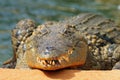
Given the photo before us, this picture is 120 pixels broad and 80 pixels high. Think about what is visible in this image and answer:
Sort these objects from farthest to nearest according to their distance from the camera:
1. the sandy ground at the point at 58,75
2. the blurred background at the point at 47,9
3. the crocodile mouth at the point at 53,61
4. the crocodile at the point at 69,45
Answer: the blurred background at the point at 47,9
the crocodile at the point at 69,45
the crocodile mouth at the point at 53,61
the sandy ground at the point at 58,75

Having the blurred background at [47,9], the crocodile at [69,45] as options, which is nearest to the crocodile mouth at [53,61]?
the crocodile at [69,45]

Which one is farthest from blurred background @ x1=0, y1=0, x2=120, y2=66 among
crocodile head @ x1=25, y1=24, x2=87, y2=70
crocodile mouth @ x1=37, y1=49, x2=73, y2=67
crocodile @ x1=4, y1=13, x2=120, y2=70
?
crocodile mouth @ x1=37, y1=49, x2=73, y2=67

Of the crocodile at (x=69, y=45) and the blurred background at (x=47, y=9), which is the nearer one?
the crocodile at (x=69, y=45)

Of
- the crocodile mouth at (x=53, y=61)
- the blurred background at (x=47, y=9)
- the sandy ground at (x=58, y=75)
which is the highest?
the crocodile mouth at (x=53, y=61)

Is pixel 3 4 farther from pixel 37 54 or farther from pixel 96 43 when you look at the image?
pixel 37 54

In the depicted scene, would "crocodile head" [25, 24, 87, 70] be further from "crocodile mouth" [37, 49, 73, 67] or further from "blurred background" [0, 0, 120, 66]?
"blurred background" [0, 0, 120, 66]

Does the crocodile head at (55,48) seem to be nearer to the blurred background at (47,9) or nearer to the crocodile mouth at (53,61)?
the crocodile mouth at (53,61)

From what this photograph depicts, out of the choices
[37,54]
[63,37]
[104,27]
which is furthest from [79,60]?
[104,27]

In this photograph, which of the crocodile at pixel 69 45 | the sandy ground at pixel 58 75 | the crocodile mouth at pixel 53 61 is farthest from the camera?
the crocodile at pixel 69 45
